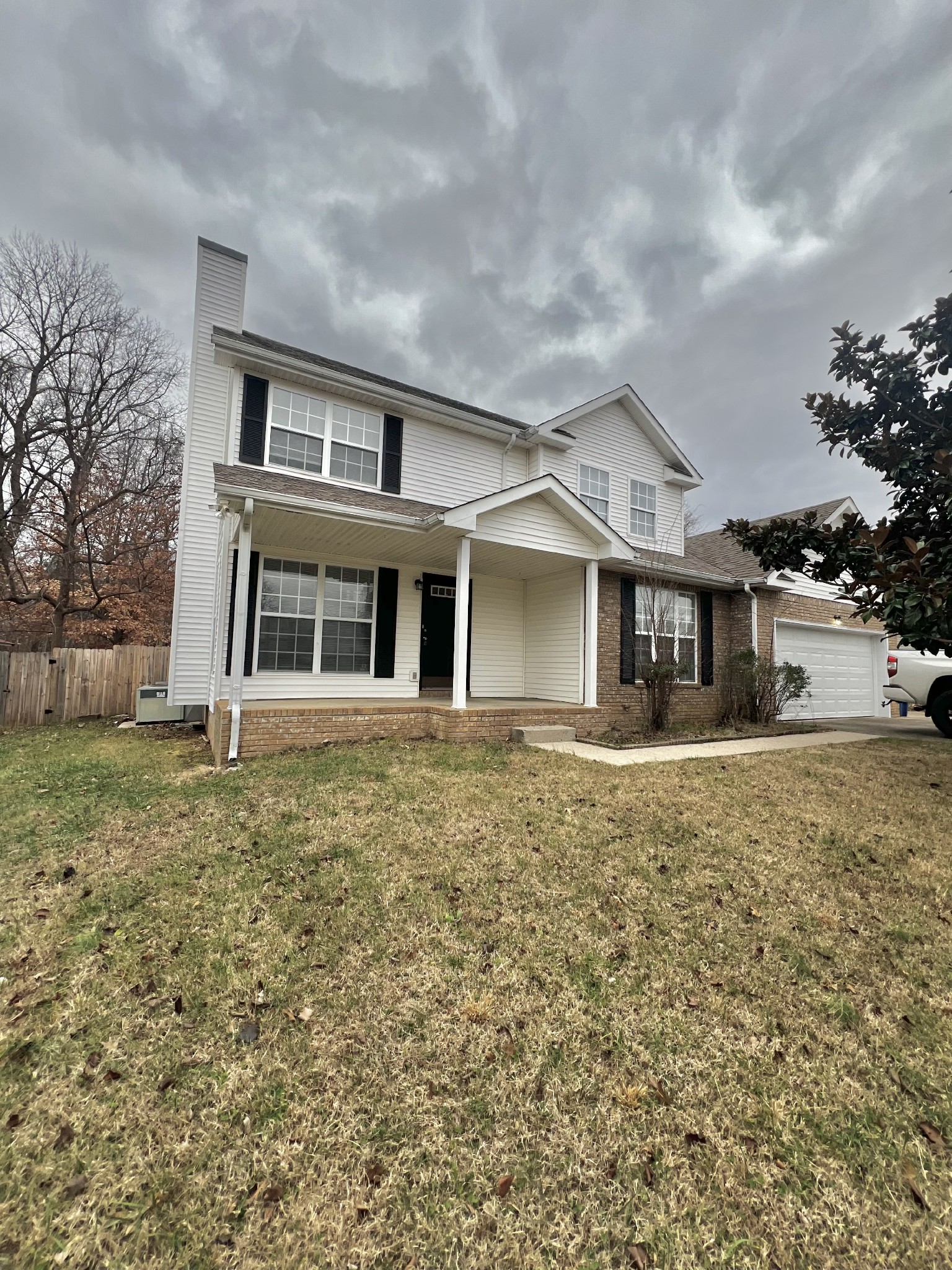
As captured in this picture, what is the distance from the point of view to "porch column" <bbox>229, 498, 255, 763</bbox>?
6.75 m

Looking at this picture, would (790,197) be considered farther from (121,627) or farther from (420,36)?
(121,627)

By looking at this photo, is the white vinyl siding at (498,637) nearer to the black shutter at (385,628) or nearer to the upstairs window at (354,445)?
the black shutter at (385,628)

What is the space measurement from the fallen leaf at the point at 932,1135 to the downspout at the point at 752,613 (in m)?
10.8

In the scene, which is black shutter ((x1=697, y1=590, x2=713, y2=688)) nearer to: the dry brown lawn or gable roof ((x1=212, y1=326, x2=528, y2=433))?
gable roof ((x1=212, y1=326, x2=528, y2=433))

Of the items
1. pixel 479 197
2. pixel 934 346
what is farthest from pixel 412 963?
pixel 479 197

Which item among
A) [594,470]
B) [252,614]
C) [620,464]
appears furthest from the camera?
[620,464]

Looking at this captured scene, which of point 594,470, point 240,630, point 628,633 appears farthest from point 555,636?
point 240,630

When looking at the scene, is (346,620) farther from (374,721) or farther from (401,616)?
(374,721)

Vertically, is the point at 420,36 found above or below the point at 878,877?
above

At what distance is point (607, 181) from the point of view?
38.1 feet

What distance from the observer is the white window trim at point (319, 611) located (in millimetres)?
8812

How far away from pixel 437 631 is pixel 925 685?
948cm

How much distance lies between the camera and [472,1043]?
2.32 meters

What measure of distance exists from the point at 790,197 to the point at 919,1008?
47.0ft
